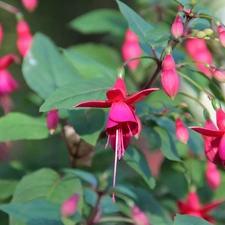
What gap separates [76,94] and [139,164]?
0.26 m

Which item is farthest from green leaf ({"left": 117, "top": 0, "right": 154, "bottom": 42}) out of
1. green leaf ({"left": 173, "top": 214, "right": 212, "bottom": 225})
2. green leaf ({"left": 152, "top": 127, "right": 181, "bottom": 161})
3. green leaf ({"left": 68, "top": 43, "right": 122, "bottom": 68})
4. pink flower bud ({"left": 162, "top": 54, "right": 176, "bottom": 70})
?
green leaf ({"left": 68, "top": 43, "right": 122, "bottom": 68})

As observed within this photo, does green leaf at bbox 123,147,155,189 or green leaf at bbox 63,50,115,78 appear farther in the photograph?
green leaf at bbox 63,50,115,78

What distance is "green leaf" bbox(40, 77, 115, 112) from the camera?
1.02m

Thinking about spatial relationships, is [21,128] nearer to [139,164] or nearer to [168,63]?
[139,164]

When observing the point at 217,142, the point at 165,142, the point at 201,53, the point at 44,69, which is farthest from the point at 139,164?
the point at 201,53

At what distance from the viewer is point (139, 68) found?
5.70 ft

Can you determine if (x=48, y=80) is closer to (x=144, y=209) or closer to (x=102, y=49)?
(x=144, y=209)

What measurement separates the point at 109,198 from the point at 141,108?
20 cm

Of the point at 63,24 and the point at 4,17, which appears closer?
the point at 4,17

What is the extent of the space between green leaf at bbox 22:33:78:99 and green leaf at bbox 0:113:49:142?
0.19 ft

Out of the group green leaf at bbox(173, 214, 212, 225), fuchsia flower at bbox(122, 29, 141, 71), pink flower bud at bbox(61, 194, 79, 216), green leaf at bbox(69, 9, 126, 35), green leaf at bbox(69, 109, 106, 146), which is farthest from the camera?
green leaf at bbox(69, 9, 126, 35)

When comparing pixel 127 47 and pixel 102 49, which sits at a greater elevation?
pixel 127 47

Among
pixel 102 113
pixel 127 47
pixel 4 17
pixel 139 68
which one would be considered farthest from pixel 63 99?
pixel 4 17

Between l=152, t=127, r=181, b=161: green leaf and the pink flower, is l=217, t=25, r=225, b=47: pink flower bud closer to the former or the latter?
l=152, t=127, r=181, b=161: green leaf
